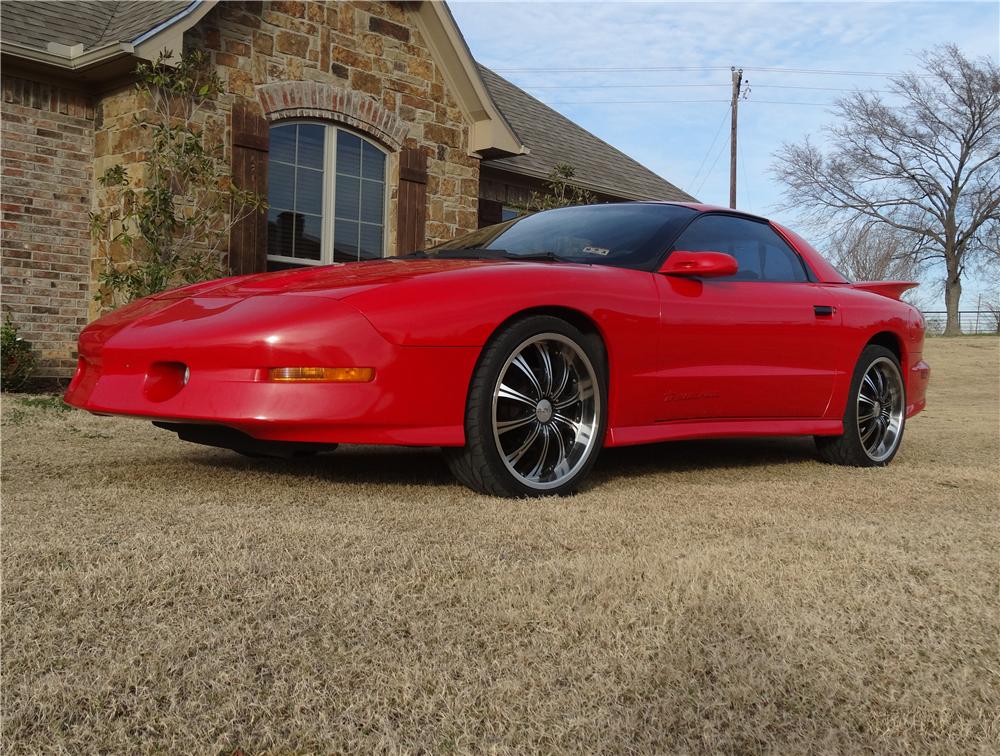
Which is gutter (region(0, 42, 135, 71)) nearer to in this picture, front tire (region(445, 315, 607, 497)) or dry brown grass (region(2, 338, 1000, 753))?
dry brown grass (region(2, 338, 1000, 753))

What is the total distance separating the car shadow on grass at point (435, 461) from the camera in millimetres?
4129

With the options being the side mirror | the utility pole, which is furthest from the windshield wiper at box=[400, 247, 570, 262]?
the utility pole

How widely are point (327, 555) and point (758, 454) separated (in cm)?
370

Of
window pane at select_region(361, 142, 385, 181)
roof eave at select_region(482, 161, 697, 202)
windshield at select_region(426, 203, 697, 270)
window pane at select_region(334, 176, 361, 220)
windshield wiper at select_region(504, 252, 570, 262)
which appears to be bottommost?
windshield wiper at select_region(504, 252, 570, 262)

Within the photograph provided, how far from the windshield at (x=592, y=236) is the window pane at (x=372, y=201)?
579cm

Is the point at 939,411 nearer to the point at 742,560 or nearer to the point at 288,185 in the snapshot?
the point at 288,185

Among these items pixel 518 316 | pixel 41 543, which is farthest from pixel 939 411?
pixel 41 543

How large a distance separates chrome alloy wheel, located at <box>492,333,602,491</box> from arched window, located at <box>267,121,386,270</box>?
6.50 meters

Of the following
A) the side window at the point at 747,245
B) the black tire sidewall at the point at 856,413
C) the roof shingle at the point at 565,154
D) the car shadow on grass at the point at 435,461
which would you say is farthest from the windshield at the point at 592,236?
the roof shingle at the point at 565,154

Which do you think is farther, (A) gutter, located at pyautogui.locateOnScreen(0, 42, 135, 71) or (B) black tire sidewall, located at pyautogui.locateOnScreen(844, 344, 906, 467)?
(A) gutter, located at pyautogui.locateOnScreen(0, 42, 135, 71)

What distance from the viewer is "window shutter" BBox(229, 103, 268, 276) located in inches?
361

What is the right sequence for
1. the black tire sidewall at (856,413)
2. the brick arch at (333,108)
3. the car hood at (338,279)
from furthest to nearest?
the brick arch at (333,108) < the black tire sidewall at (856,413) < the car hood at (338,279)

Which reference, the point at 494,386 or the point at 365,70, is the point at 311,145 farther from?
the point at 494,386

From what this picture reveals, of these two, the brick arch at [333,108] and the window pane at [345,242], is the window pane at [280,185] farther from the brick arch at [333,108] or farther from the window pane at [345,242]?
the window pane at [345,242]
